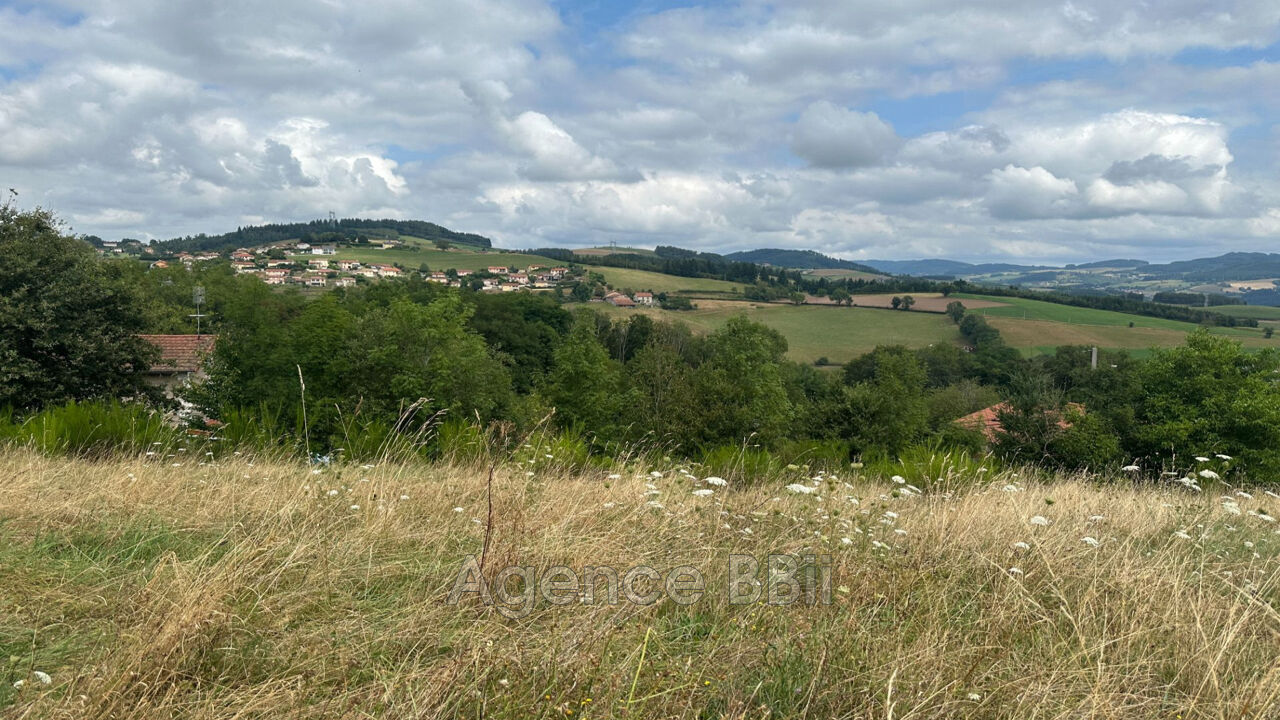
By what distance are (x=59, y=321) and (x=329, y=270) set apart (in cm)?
9844

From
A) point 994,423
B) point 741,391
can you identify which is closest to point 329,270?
point 741,391

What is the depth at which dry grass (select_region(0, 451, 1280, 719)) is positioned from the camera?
238 cm

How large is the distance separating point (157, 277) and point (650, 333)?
158 feet

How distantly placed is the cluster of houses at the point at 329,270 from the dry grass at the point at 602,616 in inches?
3659

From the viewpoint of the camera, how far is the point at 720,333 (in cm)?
5388

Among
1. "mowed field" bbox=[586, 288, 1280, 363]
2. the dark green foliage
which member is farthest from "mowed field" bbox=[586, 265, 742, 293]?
→ the dark green foliage

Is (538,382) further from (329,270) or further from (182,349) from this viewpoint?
(329,270)

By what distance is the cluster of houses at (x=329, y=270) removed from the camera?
332ft

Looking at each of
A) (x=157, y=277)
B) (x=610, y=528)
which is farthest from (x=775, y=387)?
(x=157, y=277)

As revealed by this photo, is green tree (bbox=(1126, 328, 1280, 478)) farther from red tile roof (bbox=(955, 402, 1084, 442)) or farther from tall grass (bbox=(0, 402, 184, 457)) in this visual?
tall grass (bbox=(0, 402, 184, 457))

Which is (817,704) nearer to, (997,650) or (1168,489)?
(997,650)

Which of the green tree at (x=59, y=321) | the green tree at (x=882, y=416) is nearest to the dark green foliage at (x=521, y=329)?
the green tree at (x=882, y=416)

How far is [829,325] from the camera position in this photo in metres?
99.6

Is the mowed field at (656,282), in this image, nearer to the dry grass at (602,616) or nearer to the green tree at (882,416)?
the green tree at (882,416)
